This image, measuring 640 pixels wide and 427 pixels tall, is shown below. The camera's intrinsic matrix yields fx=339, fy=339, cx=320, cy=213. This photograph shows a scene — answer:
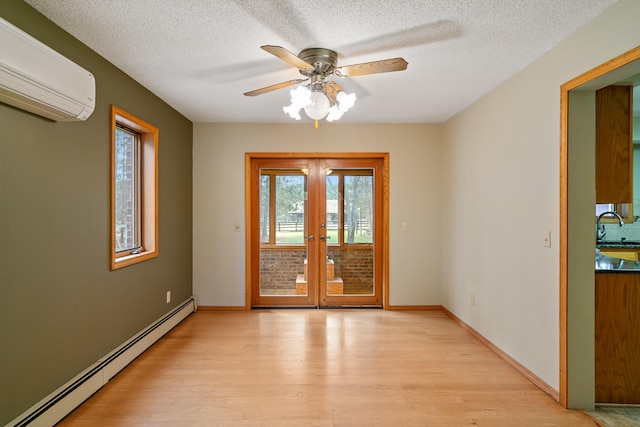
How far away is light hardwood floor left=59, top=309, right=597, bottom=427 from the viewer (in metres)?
2.11

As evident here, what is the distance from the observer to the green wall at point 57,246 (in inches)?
69.4

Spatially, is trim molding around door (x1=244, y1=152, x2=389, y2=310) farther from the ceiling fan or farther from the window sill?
the ceiling fan

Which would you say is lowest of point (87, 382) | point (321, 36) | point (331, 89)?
point (87, 382)

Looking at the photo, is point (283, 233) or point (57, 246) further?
point (283, 233)

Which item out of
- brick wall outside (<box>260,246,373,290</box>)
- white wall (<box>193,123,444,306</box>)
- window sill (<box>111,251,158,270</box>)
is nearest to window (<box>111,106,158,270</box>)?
window sill (<box>111,251,158,270</box>)

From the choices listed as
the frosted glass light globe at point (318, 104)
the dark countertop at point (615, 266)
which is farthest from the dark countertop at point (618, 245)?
the frosted glass light globe at point (318, 104)

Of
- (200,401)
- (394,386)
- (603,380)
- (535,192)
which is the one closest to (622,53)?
(535,192)

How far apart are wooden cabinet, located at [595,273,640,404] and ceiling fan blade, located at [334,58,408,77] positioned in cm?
190

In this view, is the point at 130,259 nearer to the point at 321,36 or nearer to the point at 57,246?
the point at 57,246

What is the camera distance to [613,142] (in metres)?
2.39

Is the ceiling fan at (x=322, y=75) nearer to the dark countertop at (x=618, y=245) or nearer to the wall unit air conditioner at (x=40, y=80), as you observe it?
the wall unit air conditioner at (x=40, y=80)

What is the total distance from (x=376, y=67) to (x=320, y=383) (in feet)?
7.32

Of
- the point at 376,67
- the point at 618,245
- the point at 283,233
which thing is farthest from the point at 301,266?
the point at 618,245

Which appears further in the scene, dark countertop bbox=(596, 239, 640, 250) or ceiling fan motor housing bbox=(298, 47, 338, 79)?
dark countertop bbox=(596, 239, 640, 250)
